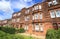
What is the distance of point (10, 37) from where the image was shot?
14.5 m

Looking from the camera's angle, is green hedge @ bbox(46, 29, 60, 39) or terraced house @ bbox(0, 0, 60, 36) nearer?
green hedge @ bbox(46, 29, 60, 39)

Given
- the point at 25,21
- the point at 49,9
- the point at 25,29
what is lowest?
the point at 25,29

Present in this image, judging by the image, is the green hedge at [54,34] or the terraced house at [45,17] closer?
the green hedge at [54,34]

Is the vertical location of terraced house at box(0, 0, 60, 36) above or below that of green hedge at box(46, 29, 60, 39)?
above

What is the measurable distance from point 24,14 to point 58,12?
21.5 m

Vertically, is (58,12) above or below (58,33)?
above

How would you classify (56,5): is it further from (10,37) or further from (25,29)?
(10,37)

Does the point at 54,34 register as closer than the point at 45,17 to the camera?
Yes

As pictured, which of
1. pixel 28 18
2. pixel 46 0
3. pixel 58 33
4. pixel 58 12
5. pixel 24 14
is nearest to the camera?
pixel 58 33

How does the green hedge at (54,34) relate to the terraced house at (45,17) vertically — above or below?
below

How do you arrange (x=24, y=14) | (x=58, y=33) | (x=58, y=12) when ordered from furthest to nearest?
(x=24, y=14) < (x=58, y=12) < (x=58, y=33)

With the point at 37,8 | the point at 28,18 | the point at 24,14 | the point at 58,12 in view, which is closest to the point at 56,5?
the point at 58,12

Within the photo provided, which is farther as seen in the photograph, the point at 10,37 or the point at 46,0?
the point at 46,0

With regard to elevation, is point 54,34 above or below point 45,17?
below
